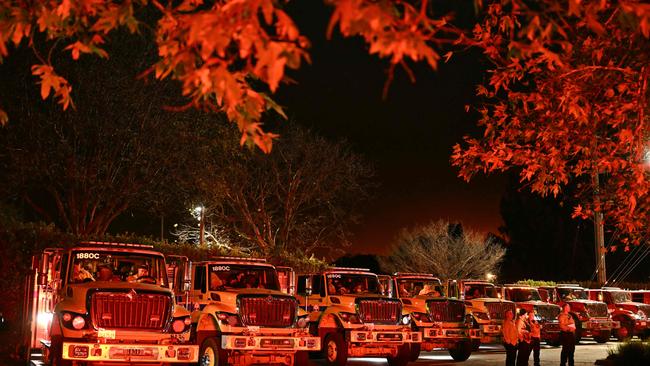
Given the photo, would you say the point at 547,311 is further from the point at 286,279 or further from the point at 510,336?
the point at 286,279

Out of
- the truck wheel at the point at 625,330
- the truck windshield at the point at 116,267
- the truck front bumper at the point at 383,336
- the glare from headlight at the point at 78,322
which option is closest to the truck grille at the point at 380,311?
the truck front bumper at the point at 383,336

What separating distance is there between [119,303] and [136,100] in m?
14.3

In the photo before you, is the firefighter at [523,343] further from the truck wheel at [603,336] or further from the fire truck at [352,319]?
the truck wheel at [603,336]

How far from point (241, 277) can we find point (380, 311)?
396cm

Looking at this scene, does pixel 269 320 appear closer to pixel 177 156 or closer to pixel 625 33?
pixel 625 33

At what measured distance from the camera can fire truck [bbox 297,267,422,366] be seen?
67.0 ft

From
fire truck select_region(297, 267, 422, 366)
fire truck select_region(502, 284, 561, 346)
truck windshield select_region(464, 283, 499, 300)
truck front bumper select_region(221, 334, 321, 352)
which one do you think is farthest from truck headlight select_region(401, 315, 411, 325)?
fire truck select_region(502, 284, 561, 346)

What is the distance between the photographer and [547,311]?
2984 cm

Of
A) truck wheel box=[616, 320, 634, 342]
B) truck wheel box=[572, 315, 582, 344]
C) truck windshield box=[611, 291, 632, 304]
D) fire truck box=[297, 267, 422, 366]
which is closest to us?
fire truck box=[297, 267, 422, 366]

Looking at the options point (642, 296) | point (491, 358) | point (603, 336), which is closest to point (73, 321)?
point (491, 358)

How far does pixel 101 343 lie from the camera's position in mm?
14266

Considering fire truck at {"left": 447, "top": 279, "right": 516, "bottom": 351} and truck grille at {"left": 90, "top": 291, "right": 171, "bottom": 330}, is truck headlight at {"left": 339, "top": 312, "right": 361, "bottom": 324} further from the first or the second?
truck grille at {"left": 90, "top": 291, "right": 171, "bottom": 330}

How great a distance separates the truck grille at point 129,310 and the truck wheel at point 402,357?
25.0 ft

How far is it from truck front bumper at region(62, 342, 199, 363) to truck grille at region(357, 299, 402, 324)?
6418 mm
